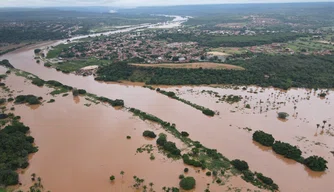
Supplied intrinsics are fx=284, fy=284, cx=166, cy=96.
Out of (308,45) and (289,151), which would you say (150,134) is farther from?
(308,45)

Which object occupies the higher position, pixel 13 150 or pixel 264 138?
pixel 264 138

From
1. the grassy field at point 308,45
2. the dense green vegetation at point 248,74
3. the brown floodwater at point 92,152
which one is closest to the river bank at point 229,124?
the brown floodwater at point 92,152

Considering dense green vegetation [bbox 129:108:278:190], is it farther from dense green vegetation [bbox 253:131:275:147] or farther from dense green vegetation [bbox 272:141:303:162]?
dense green vegetation [bbox 253:131:275:147]

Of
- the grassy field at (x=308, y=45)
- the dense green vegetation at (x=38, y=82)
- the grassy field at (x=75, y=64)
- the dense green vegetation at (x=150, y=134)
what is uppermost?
the grassy field at (x=308, y=45)

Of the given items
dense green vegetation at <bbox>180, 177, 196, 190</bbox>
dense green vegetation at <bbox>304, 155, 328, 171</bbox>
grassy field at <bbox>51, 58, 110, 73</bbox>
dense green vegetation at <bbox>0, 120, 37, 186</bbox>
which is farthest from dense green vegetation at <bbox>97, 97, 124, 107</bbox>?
dense green vegetation at <bbox>304, 155, 328, 171</bbox>

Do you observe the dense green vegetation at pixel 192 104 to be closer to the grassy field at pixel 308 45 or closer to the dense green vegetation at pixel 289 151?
the dense green vegetation at pixel 289 151

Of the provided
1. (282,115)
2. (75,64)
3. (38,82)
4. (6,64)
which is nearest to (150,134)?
(282,115)

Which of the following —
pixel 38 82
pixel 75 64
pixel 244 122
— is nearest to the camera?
pixel 244 122

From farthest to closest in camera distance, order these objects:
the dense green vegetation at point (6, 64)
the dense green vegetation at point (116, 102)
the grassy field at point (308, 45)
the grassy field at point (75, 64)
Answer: the grassy field at point (308, 45) → the dense green vegetation at point (6, 64) → the grassy field at point (75, 64) → the dense green vegetation at point (116, 102)
